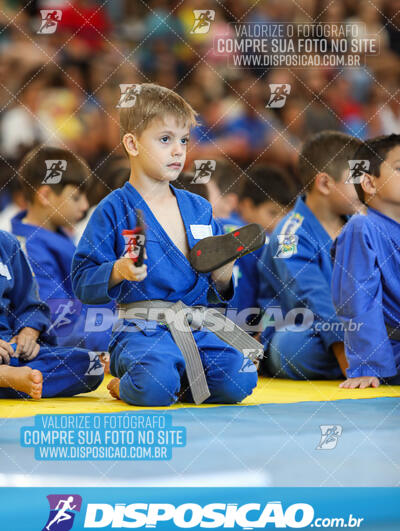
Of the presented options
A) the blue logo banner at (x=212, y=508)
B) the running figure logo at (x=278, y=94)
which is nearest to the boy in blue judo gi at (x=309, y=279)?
the running figure logo at (x=278, y=94)

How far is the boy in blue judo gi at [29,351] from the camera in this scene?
82.3 inches

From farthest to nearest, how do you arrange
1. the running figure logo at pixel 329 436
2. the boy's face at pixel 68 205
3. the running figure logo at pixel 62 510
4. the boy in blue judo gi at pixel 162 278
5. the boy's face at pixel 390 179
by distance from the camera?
the boy's face at pixel 390 179, the boy's face at pixel 68 205, the boy in blue judo gi at pixel 162 278, the running figure logo at pixel 329 436, the running figure logo at pixel 62 510

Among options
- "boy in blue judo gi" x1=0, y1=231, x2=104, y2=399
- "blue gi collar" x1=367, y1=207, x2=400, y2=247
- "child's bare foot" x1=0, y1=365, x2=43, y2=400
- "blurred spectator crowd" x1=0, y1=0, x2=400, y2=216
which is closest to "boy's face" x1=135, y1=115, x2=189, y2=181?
"blurred spectator crowd" x1=0, y1=0, x2=400, y2=216

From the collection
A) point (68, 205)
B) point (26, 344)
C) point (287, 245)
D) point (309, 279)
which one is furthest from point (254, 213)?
point (26, 344)

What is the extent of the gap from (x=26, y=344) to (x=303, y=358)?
787mm

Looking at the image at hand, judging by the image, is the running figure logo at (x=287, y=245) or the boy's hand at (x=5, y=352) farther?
the running figure logo at (x=287, y=245)

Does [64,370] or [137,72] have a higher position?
[137,72]

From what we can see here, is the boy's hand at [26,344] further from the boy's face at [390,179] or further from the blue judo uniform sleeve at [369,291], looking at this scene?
the boy's face at [390,179]

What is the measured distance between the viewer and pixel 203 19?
2.11 metres

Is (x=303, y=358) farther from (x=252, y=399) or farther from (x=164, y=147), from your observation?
(x=164, y=147)

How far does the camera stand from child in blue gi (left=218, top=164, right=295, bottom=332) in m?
2.35

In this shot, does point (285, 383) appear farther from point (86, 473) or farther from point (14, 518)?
point (14, 518)

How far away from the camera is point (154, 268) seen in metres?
2.01

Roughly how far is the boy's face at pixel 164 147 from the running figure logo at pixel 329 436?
25.9 inches
